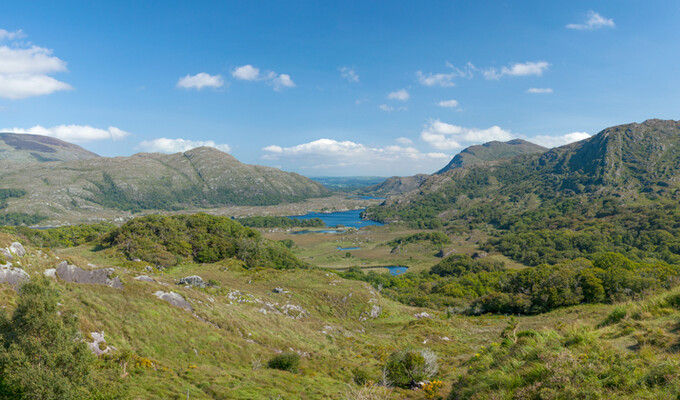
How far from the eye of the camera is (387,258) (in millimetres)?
189250

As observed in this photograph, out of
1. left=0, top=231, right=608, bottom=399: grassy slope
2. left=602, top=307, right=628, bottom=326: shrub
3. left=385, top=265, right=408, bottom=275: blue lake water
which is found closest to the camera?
left=602, top=307, right=628, bottom=326: shrub

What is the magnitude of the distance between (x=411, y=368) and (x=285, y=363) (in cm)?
1015

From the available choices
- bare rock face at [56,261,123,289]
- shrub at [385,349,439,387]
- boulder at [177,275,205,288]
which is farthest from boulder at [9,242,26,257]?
shrub at [385,349,439,387]

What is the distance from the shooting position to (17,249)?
1065 inches

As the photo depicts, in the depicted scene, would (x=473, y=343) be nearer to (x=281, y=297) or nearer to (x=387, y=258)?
(x=281, y=297)

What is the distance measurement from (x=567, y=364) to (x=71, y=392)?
18540mm

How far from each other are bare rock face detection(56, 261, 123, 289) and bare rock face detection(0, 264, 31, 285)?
486 centimetres

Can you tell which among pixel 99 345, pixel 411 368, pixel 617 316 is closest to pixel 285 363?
pixel 411 368

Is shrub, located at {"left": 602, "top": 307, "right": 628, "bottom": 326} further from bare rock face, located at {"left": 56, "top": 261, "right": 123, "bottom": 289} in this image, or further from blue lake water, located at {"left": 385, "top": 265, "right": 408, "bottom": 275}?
blue lake water, located at {"left": 385, "top": 265, "right": 408, "bottom": 275}

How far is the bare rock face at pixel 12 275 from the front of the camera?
71.5ft

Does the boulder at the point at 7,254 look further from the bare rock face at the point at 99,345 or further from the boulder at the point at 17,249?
the bare rock face at the point at 99,345

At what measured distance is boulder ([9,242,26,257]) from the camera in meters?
26.0

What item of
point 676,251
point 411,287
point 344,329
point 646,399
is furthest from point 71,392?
point 676,251

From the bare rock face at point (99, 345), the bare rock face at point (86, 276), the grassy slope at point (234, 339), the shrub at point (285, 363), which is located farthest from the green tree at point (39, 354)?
the bare rock face at point (86, 276)
